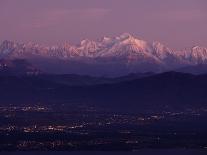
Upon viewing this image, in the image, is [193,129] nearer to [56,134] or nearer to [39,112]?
[56,134]

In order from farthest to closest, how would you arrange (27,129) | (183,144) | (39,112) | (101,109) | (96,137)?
(101,109) → (39,112) → (27,129) → (96,137) → (183,144)

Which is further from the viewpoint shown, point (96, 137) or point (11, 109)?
point (11, 109)

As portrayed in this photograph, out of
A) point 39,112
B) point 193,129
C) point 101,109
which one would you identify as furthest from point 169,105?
point 193,129

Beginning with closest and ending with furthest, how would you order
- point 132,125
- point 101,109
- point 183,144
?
point 183,144 → point 132,125 → point 101,109

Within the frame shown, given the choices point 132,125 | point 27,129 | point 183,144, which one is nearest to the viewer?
point 183,144

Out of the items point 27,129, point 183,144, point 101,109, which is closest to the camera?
point 183,144

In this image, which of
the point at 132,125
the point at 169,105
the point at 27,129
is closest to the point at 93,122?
the point at 132,125

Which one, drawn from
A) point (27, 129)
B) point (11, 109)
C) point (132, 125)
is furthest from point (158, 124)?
point (11, 109)

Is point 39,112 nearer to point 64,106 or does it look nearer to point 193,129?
point 64,106

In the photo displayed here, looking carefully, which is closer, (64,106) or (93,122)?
(93,122)
